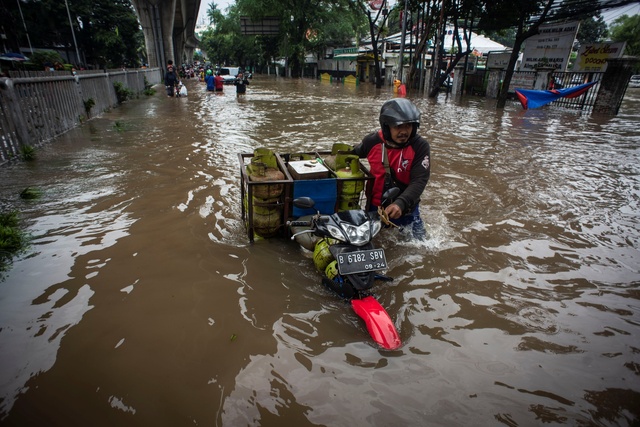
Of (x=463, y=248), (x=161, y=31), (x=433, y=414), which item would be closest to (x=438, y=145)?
(x=463, y=248)

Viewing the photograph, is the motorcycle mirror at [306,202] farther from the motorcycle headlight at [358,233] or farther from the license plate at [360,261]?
the license plate at [360,261]

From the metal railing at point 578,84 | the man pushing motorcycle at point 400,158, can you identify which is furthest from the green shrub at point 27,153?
the metal railing at point 578,84

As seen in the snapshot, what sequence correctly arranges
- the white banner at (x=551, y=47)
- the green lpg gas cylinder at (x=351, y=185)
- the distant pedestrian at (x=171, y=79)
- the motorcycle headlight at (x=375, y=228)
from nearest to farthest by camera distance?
the motorcycle headlight at (x=375, y=228)
the green lpg gas cylinder at (x=351, y=185)
the distant pedestrian at (x=171, y=79)
the white banner at (x=551, y=47)

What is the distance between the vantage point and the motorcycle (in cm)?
251

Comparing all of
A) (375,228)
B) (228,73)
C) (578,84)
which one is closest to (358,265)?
(375,228)

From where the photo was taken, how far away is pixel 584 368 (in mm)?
2334

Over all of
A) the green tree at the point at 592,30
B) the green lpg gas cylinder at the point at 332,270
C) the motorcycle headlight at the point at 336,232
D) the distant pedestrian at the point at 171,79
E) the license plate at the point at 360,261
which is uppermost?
the green tree at the point at 592,30

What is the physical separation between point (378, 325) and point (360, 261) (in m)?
0.49

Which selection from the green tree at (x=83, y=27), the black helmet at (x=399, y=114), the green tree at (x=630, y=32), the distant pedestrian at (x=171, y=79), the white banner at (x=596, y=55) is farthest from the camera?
the green tree at (x=630, y=32)

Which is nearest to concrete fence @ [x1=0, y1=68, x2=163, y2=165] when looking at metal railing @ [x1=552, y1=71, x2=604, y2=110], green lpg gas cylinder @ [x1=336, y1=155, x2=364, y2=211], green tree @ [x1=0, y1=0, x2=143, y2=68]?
green lpg gas cylinder @ [x1=336, y1=155, x2=364, y2=211]

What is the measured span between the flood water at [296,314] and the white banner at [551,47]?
1542 cm

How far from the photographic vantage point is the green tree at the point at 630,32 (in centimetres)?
3560

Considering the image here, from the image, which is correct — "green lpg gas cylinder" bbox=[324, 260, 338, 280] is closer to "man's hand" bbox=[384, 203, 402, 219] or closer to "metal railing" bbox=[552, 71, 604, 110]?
"man's hand" bbox=[384, 203, 402, 219]

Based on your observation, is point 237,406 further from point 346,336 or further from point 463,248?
point 463,248
